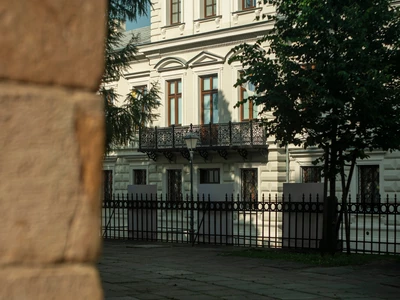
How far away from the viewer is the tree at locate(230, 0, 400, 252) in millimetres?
14945

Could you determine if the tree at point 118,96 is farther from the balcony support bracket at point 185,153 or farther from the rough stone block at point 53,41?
the rough stone block at point 53,41

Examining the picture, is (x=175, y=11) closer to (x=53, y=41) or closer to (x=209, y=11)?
(x=209, y=11)

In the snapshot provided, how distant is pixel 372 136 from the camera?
16.1 metres

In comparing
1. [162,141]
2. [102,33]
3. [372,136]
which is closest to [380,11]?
[372,136]

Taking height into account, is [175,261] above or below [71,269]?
below

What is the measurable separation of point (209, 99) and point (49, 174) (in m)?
32.4

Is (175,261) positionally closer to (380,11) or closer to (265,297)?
(265,297)

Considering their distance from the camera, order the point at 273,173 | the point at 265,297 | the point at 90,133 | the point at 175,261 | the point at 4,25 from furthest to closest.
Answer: the point at 273,173 → the point at 175,261 → the point at 265,297 → the point at 90,133 → the point at 4,25

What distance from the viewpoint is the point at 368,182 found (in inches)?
1093

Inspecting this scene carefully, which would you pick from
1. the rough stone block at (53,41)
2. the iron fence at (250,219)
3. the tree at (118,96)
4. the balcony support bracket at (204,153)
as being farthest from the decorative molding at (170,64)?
the rough stone block at (53,41)

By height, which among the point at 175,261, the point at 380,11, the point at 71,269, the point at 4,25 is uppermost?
the point at 380,11

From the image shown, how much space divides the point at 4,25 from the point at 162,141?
33106 millimetres

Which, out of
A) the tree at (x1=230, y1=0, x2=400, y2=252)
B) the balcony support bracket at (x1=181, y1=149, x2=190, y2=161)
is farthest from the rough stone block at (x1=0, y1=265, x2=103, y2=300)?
the balcony support bracket at (x1=181, y1=149, x2=190, y2=161)

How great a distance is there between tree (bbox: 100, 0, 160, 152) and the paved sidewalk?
16.1ft
